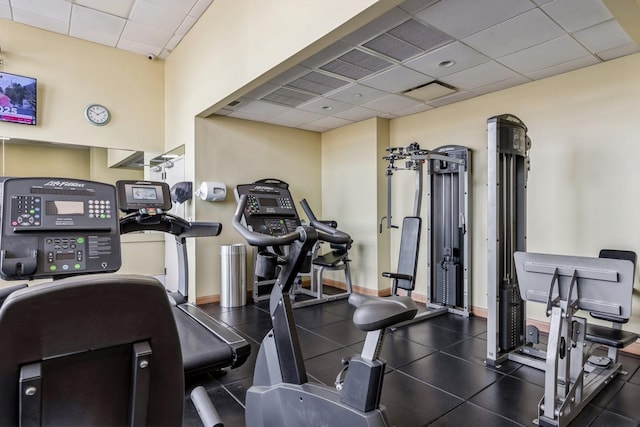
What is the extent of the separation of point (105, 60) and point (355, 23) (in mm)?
4497

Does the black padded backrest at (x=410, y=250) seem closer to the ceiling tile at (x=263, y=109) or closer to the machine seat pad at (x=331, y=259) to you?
the machine seat pad at (x=331, y=259)

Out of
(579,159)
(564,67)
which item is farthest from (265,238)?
(564,67)

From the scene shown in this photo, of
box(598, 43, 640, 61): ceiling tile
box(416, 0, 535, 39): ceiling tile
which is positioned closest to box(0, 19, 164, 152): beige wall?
box(416, 0, 535, 39): ceiling tile

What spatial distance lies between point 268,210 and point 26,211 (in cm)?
264

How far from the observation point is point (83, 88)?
16.9 feet

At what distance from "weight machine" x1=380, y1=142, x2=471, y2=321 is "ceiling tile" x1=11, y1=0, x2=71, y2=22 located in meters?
4.34

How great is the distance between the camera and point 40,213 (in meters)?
1.93

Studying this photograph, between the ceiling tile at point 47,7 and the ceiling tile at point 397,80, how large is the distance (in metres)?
3.75

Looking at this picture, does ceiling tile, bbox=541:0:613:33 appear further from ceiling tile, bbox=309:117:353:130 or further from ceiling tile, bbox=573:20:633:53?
ceiling tile, bbox=309:117:353:130

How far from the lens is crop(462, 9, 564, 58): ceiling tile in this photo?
2799 mm

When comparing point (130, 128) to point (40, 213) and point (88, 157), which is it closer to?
point (88, 157)

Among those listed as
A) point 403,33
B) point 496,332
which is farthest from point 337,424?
point 403,33

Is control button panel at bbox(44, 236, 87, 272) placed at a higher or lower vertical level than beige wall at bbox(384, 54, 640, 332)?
→ lower

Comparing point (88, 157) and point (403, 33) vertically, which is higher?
point (403, 33)
